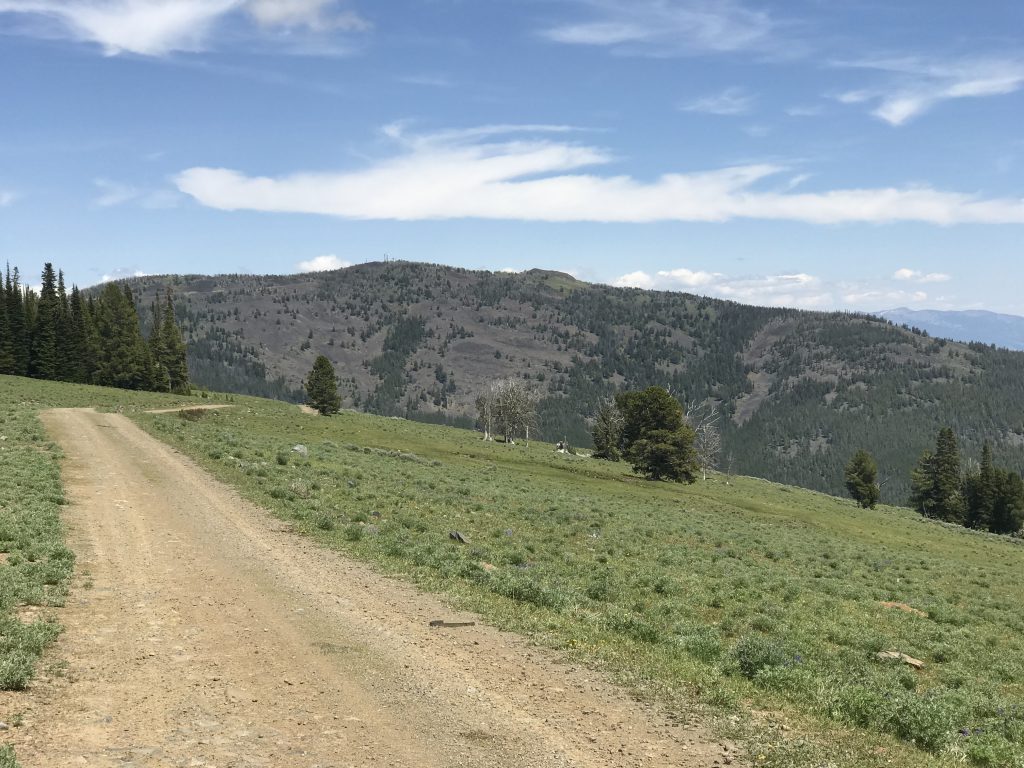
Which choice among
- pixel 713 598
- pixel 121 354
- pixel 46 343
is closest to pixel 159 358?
pixel 121 354

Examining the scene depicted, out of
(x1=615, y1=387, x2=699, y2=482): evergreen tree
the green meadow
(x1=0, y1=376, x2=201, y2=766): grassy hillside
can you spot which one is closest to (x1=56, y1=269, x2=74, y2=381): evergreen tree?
the green meadow

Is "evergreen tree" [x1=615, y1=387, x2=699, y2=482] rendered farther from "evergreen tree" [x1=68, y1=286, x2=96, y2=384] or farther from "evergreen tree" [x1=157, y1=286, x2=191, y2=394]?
"evergreen tree" [x1=68, y1=286, x2=96, y2=384]

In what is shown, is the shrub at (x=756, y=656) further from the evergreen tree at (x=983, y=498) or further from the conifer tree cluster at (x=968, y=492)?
the evergreen tree at (x=983, y=498)

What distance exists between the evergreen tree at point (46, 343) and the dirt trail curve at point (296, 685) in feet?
340

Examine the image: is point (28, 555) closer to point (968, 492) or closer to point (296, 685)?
point (296, 685)

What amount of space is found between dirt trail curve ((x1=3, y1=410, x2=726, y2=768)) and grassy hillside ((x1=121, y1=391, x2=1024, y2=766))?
1.50m

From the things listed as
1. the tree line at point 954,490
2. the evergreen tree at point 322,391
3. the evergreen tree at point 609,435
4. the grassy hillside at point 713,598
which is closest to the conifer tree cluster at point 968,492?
the tree line at point 954,490

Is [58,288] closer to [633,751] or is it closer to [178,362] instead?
[178,362]

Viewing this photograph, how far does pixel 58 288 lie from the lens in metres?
118

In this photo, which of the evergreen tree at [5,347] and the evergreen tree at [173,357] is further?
the evergreen tree at [173,357]

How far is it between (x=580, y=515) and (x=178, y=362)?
101894 millimetres

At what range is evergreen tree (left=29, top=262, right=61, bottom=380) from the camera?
10438 centimetres

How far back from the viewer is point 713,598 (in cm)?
2236

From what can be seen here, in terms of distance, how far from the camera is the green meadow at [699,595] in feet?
37.8
